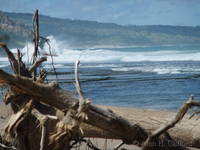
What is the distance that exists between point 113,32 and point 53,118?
8895cm

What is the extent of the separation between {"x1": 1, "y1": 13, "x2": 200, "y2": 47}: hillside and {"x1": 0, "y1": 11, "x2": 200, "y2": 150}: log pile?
210 ft

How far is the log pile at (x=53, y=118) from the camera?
11.3ft

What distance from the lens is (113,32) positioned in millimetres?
91938

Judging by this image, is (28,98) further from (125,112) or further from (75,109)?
(125,112)

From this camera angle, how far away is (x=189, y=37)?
9231cm

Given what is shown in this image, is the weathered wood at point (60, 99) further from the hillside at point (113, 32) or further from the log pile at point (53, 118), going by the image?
the hillside at point (113, 32)

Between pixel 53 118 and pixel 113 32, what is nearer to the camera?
pixel 53 118

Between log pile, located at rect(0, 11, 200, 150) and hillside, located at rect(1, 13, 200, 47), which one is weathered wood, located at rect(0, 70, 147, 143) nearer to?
log pile, located at rect(0, 11, 200, 150)

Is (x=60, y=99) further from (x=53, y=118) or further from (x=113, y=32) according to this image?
(x=113, y=32)

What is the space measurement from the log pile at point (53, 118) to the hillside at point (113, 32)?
210 ft

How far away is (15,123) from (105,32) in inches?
3461

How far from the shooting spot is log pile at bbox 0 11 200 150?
346cm

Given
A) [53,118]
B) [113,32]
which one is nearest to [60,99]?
[53,118]

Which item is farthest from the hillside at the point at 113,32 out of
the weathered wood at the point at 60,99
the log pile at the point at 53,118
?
the weathered wood at the point at 60,99
